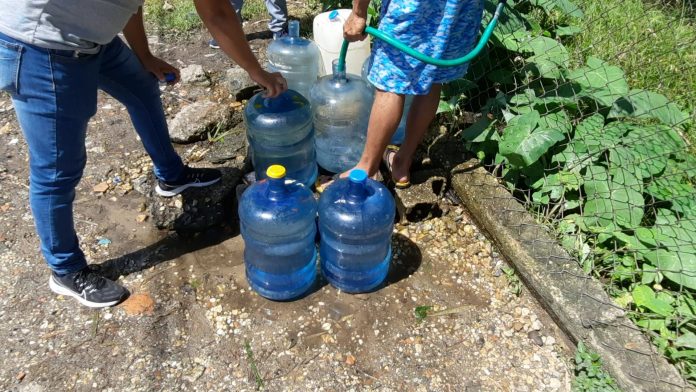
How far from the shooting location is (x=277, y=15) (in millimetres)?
4547

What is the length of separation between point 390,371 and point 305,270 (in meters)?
0.63

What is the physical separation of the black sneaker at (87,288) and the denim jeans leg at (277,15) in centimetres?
302

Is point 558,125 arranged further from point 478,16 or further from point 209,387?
point 209,387

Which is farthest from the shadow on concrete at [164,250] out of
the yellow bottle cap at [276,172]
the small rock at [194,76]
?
the small rock at [194,76]

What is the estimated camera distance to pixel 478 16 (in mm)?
2365

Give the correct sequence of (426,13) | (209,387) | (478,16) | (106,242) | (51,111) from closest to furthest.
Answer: (51,111)
(209,387)
(426,13)
(478,16)
(106,242)

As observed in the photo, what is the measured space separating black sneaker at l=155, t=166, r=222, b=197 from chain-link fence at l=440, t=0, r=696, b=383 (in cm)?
148

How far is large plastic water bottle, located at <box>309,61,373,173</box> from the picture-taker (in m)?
2.96

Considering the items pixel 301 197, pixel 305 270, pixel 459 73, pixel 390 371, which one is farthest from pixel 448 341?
pixel 459 73

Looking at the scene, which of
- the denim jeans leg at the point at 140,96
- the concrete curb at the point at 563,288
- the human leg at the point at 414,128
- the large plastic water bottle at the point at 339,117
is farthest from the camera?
the large plastic water bottle at the point at 339,117

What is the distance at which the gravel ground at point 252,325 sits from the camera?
2113mm

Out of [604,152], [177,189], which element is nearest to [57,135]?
[177,189]

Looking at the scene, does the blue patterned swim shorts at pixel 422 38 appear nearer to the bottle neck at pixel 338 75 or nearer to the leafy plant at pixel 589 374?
the bottle neck at pixel 338 75

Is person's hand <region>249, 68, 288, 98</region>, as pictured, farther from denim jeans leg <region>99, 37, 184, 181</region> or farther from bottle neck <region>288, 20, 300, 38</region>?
bottle neck <region>288, 20, 300, 38</region>
